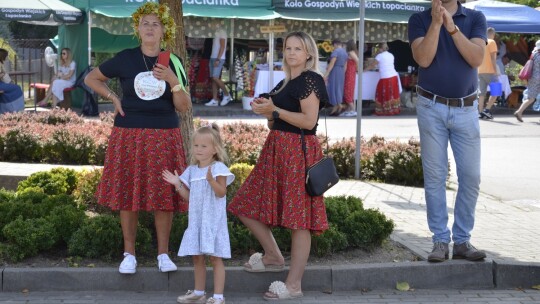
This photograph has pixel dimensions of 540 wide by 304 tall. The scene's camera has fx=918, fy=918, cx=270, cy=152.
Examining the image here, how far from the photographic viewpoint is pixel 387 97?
846 inches

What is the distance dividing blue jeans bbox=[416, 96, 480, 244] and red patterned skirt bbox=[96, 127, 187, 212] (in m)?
1.79

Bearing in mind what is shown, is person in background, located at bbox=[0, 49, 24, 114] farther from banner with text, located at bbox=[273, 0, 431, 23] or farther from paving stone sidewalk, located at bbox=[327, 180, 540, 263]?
paving stone sidewalk, located at bbox=[327, 180, 540, 263]

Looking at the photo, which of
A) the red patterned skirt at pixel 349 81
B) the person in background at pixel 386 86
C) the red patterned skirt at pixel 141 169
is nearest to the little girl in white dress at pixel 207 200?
the red patterned skirt at pixel 141 169

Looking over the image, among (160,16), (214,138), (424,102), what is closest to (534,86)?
(424,102)

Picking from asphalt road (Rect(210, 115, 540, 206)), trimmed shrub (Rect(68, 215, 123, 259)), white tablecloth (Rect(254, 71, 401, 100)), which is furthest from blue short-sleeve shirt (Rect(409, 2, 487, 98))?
white tablecloth (Rect(254, 71, 401, 100))

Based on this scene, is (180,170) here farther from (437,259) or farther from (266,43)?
(266,43)

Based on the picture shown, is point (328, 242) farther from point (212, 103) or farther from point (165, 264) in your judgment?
point (212, 103)

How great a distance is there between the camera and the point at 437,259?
6.56 meters

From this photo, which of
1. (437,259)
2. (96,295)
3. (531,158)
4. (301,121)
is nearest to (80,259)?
(96,295)

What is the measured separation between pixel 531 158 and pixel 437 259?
26.1 feet

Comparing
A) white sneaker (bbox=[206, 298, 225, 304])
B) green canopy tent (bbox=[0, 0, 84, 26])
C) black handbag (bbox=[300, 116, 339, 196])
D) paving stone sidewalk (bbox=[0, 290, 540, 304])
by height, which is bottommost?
paving stone sidewalk (bbox=[0, 290, 540, 304])

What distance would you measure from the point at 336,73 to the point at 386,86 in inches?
52.0

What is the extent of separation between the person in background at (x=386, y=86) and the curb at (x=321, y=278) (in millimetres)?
14604

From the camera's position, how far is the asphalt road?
36.9ft
